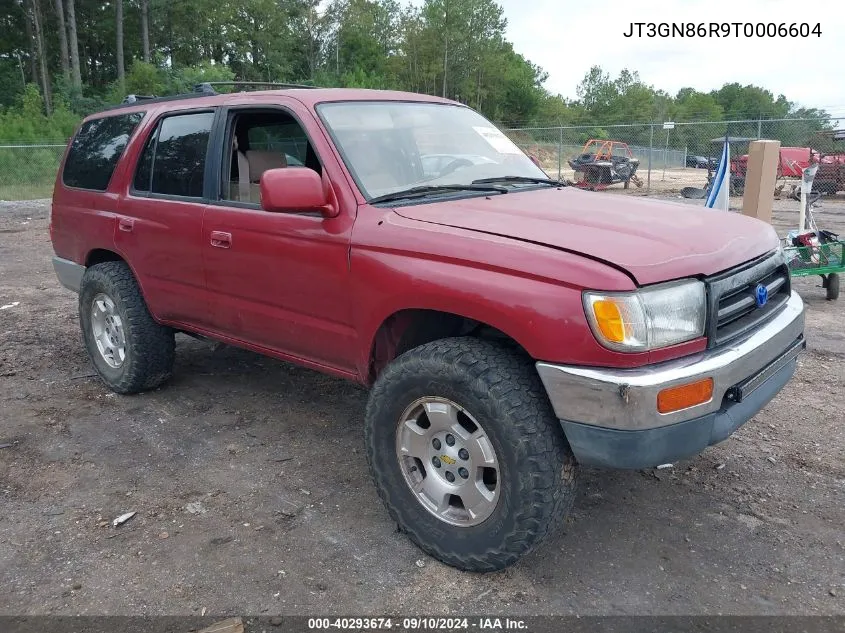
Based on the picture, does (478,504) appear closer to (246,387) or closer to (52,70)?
(246,387)

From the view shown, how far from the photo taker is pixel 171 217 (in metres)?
4.11

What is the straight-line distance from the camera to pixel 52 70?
46281mm

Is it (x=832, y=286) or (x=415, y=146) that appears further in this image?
(x=832, y=286)

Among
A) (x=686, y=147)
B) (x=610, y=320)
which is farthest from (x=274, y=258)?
(x=686, y=147)

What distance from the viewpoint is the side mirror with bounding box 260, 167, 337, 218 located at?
9.94 ft

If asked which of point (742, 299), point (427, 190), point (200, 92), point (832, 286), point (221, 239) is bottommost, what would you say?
point (832, 286)

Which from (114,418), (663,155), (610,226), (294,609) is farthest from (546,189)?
(663,155)

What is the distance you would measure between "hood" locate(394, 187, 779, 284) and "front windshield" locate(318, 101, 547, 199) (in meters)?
0.29

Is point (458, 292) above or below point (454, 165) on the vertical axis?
below

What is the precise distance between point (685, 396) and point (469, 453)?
83 centimetres

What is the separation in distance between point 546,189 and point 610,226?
995 mm

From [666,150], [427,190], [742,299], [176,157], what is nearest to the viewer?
[742,299]

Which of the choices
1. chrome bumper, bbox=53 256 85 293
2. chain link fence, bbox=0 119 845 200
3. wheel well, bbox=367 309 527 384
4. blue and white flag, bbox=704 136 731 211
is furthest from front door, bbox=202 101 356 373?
chain link fence, bbox=0 119 845 200

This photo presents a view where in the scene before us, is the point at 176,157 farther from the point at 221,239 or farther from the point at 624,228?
the point at 624,228
